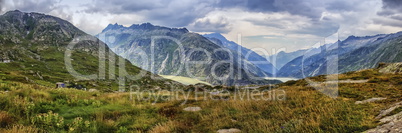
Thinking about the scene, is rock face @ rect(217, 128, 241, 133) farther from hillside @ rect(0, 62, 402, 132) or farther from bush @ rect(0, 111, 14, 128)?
bush @ rect(0, 111, 14, 128)

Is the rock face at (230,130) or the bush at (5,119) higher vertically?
the bush at (5,119)

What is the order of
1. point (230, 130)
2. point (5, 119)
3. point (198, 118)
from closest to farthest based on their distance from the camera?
point (5, 119) < point (230, 130) < point (198, 118)

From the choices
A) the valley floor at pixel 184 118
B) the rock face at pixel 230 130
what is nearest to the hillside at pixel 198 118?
the valley floor at pixel 184 118

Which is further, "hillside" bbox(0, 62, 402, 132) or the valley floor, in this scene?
the valley floor

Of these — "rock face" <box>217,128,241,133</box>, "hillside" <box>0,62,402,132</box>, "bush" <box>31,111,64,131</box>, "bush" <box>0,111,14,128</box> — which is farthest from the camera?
"rock face" <box>217,128,241,133</box>

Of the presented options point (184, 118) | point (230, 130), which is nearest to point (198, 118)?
point (184, 118)

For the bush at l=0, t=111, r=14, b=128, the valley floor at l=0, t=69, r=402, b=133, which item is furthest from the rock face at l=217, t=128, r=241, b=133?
the bush at l=0, t=111, r=14, b=128

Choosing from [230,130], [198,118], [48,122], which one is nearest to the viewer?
[48,122]

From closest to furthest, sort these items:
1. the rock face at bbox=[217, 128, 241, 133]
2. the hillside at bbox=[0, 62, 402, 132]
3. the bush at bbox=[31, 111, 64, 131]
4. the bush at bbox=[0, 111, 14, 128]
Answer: the hillside at bbox=[0, 62, 402, 132]
the bush at bbox=[0, 111, 14, 128]
the bush at bbox=[31, 111, 64, 131]
the rock face at bbox=[217, 128, 241, 133]

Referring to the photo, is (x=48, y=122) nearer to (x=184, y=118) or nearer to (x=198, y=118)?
(x=184, y=118)

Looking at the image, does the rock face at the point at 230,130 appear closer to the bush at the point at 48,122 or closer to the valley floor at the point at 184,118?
the valley floor at the point at 184,118

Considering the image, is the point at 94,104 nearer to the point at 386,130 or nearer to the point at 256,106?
the point at 256,106

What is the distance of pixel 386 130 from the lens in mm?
6387

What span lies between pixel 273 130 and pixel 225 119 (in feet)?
11.0
